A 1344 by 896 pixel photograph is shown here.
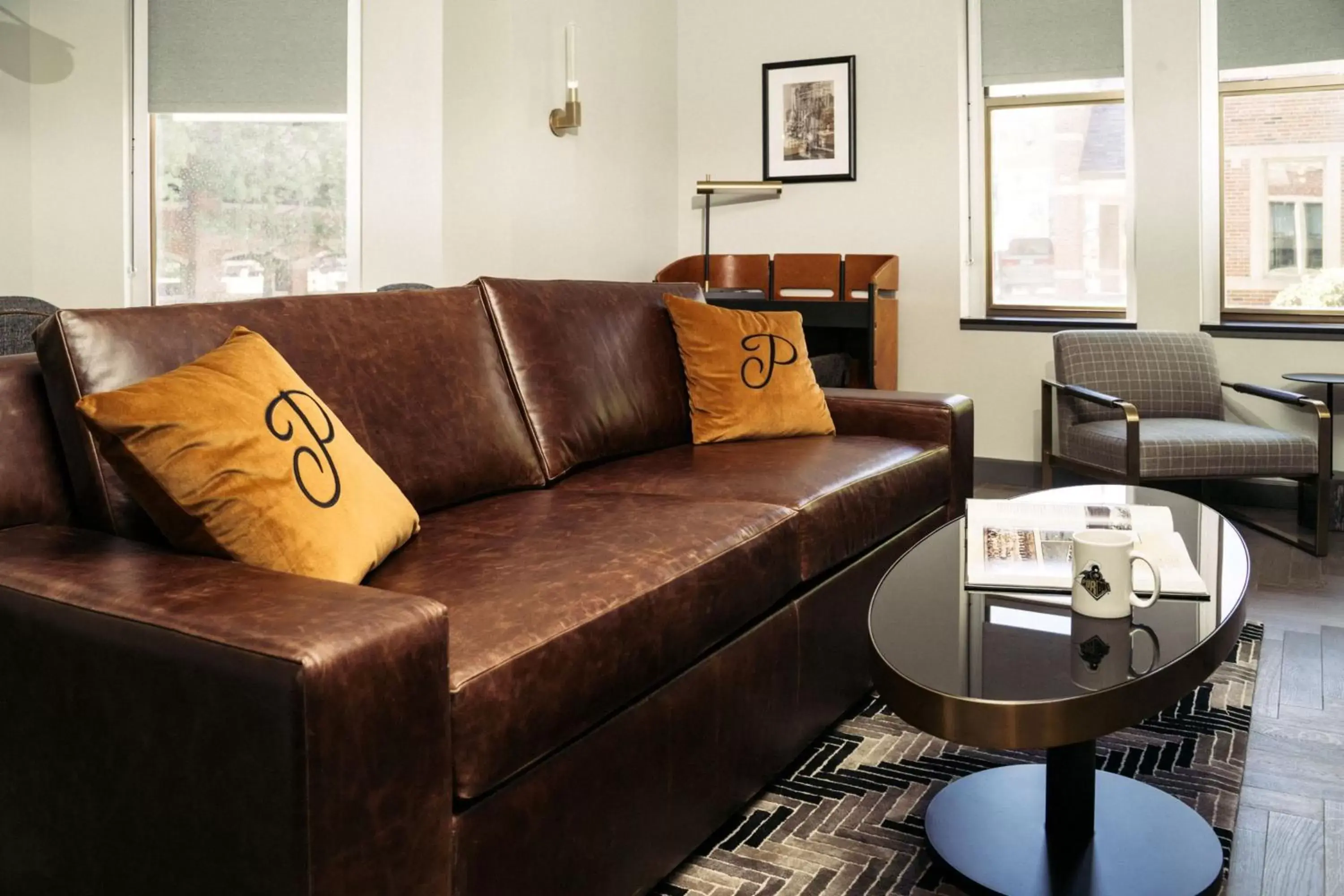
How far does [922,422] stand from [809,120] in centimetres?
284

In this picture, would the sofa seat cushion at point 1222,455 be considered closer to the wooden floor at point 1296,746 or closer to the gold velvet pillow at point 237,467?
the wooden floor at point 1296,746

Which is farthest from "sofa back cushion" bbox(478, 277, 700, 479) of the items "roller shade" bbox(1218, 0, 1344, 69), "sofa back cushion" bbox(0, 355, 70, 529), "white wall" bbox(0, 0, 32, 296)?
"white wall" bbox(0, 0, 32, 296)

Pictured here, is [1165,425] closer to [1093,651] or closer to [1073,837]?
[1073,837]

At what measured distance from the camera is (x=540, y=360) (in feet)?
8.55

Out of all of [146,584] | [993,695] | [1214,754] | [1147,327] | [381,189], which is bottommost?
[1214,754]

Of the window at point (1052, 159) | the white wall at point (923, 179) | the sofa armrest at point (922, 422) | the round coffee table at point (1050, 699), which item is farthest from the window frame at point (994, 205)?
the round coffee table at point (1050, 699)

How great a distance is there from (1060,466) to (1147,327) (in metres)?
0.85

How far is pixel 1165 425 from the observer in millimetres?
4191

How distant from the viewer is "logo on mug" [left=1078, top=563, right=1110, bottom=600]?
162 centimetres

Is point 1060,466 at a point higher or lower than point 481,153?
lower

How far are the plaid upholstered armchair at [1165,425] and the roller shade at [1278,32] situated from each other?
3.77ft

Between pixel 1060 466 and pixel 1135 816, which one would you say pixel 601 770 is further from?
pixel 1060 466

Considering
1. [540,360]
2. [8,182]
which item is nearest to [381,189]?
[8,182]

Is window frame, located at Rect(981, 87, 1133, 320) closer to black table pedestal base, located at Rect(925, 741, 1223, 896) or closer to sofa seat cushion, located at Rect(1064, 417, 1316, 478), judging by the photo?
sofa seat cushion, located at Rect(1064, 417, 1316, 478)
